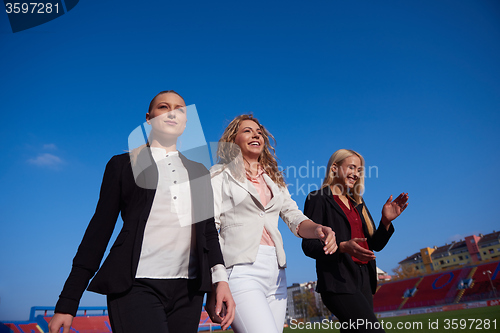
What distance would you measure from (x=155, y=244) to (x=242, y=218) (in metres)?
0.93

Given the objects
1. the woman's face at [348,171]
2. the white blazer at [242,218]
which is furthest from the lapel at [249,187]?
the woman's face at [348,171]

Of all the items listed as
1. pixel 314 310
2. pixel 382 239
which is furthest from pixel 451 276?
pixel 382 239

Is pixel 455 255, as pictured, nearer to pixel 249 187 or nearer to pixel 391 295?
pixel 391 295

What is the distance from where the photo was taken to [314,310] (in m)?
83.1

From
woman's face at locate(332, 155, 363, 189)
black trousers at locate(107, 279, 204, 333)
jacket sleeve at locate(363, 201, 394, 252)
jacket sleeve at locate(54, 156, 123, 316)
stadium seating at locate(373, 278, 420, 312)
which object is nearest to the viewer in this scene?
jacket sleeve at locate(54, 156, 123, 316)

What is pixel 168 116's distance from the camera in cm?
257

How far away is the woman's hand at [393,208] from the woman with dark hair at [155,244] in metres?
2.38

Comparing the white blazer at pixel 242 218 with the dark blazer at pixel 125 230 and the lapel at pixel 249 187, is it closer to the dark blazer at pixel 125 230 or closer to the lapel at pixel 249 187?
the lapel at pixel 249 187

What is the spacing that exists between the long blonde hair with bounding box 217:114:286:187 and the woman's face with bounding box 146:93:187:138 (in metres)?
0.79

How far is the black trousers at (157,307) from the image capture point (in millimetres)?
1833

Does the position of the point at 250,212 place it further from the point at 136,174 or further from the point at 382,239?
the point at 382,239

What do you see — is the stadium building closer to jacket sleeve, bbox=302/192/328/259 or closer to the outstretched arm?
jacket sleeve, bbox=302/192/328/259

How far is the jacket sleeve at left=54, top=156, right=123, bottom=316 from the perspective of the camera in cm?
170

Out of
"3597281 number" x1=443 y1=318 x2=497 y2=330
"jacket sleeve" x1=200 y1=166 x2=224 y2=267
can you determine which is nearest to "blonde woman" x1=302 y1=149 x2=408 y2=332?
"jacket sleeve" x1=200 y1=166 x2=224 y2=267
